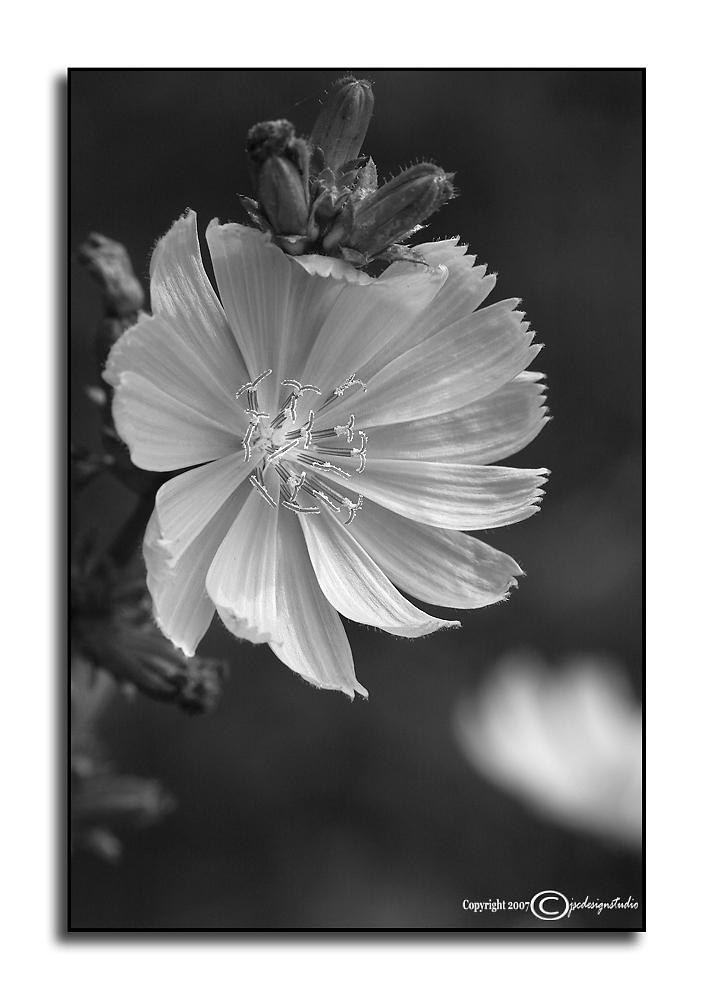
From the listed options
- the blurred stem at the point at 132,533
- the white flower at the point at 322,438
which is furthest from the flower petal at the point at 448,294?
the blurred stem at the point at 132,533

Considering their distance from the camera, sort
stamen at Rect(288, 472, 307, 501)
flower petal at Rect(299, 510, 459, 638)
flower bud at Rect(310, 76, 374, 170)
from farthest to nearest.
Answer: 1. stamen at Rect(288, 472, 307, 501)
2. flower petal at Rect(299, 510, 459, 638)
3. flower bud at Rect(310, 76, 374, 170)

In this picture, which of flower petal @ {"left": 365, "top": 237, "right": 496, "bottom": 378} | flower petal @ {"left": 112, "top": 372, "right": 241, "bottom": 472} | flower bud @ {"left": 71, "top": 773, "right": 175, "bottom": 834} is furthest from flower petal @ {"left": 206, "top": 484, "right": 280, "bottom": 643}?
flower bud @ {"left": 71, "top": 773, "right": 175, "bottom": 834}

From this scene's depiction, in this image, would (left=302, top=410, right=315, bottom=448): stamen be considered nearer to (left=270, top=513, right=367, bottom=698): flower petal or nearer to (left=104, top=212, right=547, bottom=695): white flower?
(left=104, top=212, right=547, bottom=695): white flower

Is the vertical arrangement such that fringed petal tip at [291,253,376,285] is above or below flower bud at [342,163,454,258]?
below

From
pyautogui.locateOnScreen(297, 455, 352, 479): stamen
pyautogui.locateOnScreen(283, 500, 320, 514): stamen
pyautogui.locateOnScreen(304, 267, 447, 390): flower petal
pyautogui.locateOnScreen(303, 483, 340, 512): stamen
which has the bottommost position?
pyautogui.locateOnScreen(283, 500, 320, 514): stamen

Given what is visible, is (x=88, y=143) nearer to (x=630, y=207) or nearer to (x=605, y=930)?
(x=630, y=207)
